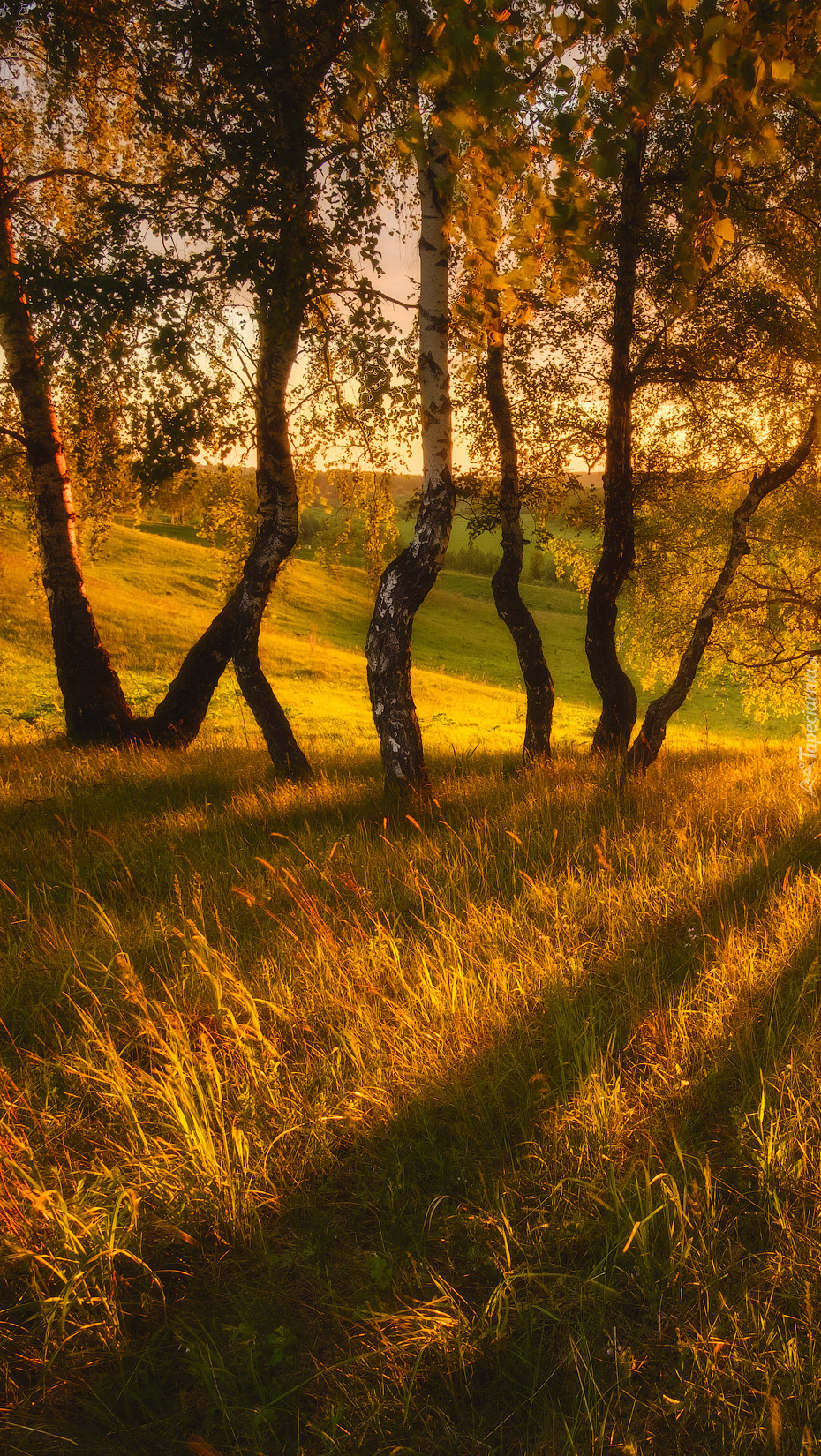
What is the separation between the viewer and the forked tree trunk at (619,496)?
8.37 metres

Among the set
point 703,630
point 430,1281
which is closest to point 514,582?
point 703,630

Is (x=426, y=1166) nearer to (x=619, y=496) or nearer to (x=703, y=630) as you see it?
(x=703, y=630)

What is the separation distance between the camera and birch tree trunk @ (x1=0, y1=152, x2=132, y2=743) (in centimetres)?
872

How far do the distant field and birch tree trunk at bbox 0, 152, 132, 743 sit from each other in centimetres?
348

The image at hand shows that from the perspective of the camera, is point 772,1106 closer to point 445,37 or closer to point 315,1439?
point 315,1439

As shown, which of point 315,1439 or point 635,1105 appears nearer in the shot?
point 315,1439

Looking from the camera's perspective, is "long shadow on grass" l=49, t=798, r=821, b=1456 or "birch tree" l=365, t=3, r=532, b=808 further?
A: "birch tree" l=365, t=3, r=532, b=808

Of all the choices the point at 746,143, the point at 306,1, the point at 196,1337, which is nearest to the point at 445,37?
the point at 746,143

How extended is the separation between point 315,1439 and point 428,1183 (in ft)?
2.24

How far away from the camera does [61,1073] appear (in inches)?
106

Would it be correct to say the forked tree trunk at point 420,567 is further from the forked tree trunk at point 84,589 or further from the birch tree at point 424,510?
the forked tree trunk at point 84,589

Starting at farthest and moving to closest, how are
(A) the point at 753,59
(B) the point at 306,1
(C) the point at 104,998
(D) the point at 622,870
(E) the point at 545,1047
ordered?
(B) the point at 306,1 < (D) the point at 622,870 < (C) the point at 104,998 < (E) the point at 545,1047 < (A) the point at 753,59

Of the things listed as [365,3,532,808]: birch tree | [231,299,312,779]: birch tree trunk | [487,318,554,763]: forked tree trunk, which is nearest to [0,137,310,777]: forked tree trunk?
[231,299,312,779]: birch tree trunk

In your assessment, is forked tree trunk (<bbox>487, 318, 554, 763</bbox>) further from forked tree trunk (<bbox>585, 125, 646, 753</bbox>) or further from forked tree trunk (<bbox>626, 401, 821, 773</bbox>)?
→ forked tree trunk (<bbox>626, 401, 821, 773</bbox>)
